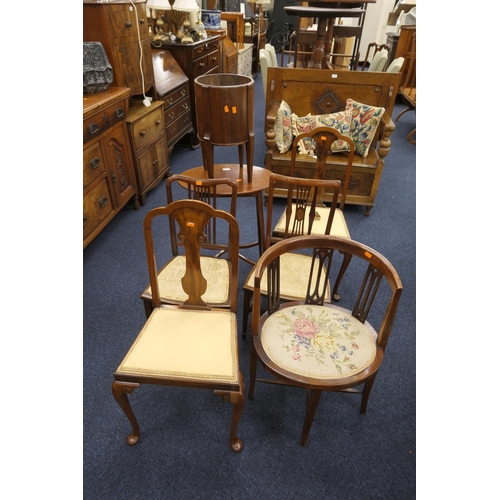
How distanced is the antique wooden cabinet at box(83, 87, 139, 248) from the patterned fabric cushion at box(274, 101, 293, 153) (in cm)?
117

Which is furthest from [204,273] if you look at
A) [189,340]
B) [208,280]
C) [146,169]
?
[146,169]

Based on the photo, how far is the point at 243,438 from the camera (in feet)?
4.68

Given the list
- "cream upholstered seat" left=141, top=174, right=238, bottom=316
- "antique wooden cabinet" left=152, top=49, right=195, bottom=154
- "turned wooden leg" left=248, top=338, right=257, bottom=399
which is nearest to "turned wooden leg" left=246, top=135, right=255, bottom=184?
"cream upholstered seat" left=141, top=174, right=238, bottom=316

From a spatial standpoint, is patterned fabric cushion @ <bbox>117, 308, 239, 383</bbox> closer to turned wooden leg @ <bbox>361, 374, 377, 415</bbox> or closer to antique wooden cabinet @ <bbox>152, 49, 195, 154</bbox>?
turned wooden leg @ <bbox>361, 374, 377, 415</bbox>

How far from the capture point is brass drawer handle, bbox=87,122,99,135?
2031 millimetres

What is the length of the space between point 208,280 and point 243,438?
2.27 feet

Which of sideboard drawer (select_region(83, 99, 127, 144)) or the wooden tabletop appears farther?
sideboard drawer (select_region(83, 99, 127, 144))

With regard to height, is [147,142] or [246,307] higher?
Answer: [147,142]

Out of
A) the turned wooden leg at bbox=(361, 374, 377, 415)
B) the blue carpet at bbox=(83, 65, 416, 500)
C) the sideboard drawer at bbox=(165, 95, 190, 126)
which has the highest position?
the sideboard drawer at bbox=(165, 95, 190, 126)

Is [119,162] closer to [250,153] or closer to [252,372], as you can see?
[250,153]

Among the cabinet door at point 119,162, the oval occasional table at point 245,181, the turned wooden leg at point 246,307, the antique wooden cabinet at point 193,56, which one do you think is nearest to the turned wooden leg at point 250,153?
the oval occasional table at point 245,181

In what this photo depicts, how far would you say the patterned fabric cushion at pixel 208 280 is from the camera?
149cm

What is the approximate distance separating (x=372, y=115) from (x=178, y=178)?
6.13ft

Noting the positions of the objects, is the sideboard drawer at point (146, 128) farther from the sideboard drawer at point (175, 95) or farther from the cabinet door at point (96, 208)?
the cabinet door at point (96, 208)
